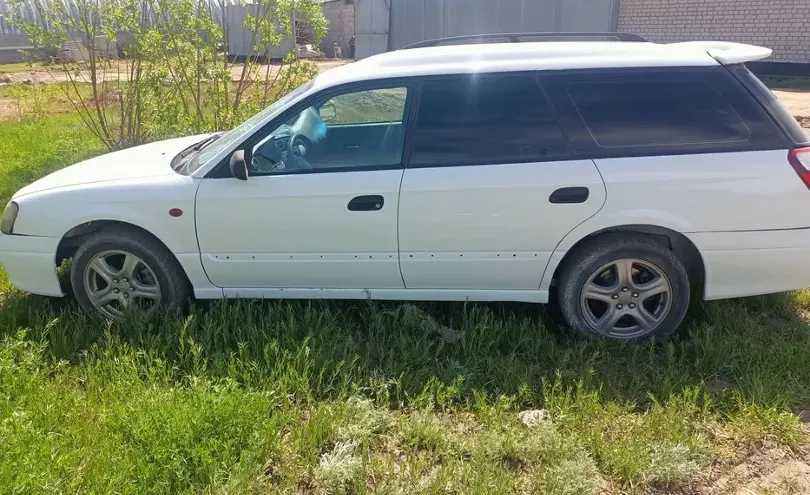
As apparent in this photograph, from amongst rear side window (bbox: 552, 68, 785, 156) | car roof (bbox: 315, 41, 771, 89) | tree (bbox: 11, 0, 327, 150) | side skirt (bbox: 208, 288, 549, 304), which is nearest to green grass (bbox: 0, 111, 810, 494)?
side skirt (bbox: 208, 288, 549, 304)

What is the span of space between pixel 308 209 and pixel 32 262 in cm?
187

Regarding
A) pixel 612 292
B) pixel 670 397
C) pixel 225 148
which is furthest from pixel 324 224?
pixel 670 397

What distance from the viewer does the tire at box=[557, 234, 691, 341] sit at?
3.63m

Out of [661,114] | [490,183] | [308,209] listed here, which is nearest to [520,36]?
[661,114]

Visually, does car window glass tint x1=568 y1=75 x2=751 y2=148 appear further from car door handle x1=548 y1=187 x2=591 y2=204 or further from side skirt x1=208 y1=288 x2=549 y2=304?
side skirt x1=208 y1=288 x2=549 y2=304

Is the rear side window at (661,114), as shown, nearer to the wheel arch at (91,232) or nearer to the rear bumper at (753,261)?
the rear bumper at (753,261)

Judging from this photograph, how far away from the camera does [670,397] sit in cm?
319

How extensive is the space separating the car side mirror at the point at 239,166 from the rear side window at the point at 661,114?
73.3 inches

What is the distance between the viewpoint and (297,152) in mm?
3801

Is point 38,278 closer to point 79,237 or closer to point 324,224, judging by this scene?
point 79,237

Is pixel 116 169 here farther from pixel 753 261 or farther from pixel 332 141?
pixel 753 261

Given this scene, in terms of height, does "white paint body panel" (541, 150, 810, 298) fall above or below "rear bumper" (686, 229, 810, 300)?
above

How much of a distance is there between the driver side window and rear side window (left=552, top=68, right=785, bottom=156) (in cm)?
98

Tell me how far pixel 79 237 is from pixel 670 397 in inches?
144
